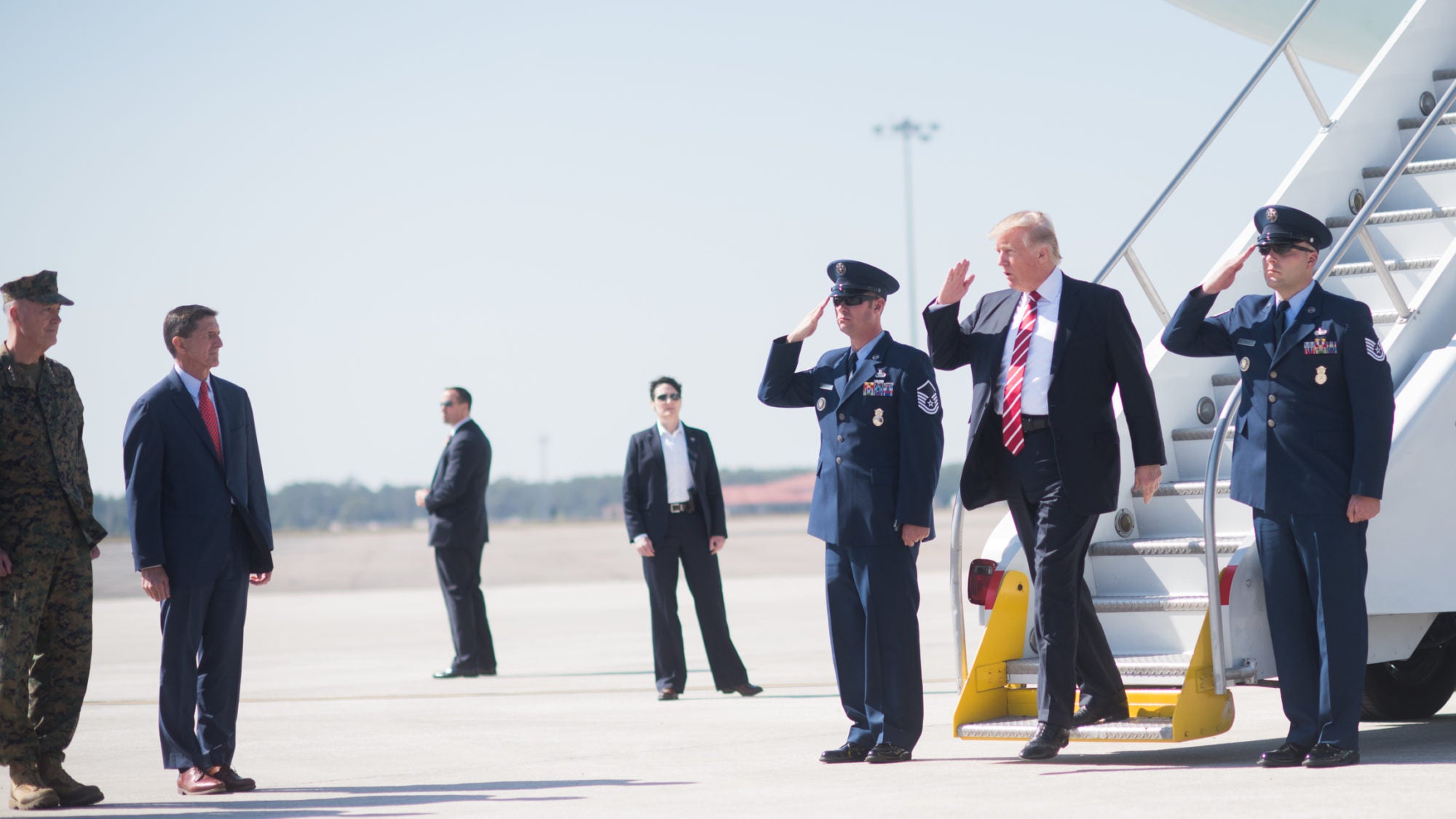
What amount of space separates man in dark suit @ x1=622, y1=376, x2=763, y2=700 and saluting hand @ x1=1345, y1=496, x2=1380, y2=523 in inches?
189

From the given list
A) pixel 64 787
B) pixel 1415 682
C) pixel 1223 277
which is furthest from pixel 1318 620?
pixel 64 787

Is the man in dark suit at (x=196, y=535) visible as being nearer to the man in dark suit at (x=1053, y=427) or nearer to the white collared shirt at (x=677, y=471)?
the man in dark suit at (x=1053, y=427)

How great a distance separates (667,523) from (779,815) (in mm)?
5158

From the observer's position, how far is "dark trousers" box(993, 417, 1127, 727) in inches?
246

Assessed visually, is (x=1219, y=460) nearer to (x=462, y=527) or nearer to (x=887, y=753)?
(x=887, y=753)

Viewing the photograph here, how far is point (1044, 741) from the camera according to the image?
628 centimetres

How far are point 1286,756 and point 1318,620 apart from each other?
1.67 ft

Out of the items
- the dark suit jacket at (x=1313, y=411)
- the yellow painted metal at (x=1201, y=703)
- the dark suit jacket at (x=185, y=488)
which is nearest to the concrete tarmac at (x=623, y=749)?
the yellow painted metal at (x=1201, y=703)

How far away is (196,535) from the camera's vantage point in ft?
21.2

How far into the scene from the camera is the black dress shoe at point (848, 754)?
6.69 m

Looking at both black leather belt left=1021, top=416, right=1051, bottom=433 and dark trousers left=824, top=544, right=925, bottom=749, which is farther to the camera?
dark trousers left=824, top=544, right=925, bottom=749

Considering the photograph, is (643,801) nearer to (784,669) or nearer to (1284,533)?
(1284,533)

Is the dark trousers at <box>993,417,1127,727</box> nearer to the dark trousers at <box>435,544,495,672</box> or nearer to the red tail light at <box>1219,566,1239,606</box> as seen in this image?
the red tail light at <box>1219,566,1239,606</box>

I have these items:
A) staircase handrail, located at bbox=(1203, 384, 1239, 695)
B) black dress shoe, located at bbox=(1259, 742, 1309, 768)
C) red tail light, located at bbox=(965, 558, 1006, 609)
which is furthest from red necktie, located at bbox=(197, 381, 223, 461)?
black dress shoe, located at bbox=(1259, 742, 1309, 768)
